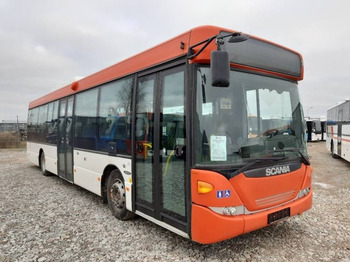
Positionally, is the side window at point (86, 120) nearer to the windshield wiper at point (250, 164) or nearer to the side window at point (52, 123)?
the side window at point (52, 123)

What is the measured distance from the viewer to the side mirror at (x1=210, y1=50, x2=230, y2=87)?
9.10ft

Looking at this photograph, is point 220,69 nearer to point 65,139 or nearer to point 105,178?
point 105,178

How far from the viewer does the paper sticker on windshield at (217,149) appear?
3.12 meters

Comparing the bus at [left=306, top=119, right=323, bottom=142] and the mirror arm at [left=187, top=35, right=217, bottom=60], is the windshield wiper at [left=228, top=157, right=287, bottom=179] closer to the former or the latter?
the mirror arm at [left=187, top=35, right=217, bottom=60]

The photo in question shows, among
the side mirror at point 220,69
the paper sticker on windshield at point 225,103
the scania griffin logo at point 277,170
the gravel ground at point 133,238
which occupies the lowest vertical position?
the gravel ground at point 133,238

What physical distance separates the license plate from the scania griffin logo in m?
0.50

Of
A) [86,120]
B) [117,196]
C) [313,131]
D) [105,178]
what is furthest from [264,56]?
[313,131]

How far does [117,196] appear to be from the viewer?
15.8 feet

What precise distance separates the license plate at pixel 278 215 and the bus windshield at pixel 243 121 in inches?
28.8

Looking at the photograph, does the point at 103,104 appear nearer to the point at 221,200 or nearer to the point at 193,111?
the point at 193,111

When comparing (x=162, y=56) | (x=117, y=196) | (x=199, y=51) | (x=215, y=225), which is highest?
(x=162, y=56)

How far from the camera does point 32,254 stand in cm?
357

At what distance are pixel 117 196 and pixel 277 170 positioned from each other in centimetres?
285

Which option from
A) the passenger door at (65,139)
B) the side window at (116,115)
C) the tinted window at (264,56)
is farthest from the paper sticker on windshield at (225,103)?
the passenger door at (65,139)
